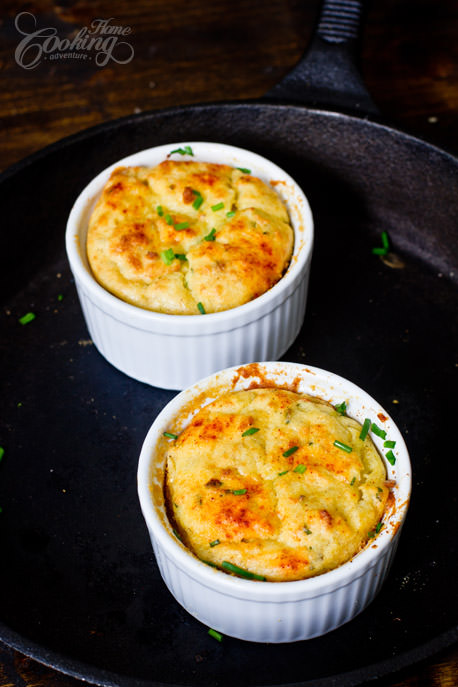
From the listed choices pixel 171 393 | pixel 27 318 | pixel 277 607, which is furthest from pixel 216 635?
pixel 27 318

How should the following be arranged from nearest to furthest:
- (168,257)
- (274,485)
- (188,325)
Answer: (274,485)
(188,325)
(168,257)

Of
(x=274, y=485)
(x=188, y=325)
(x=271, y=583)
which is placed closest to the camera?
(x=271, y=583)

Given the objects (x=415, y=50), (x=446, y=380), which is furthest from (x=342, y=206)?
(x=415, y=50)

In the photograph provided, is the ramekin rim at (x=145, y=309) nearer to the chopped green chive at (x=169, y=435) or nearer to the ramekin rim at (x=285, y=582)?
the chopped green chive at (x=169, y=435)

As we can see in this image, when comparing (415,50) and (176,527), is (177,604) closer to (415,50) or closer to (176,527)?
(176,527)

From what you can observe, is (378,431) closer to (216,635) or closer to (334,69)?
(216,635)

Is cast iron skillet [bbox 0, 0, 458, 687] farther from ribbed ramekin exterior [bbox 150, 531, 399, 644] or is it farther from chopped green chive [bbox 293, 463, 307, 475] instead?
chopped green chive [bbox 293, 463, 307, 475]
